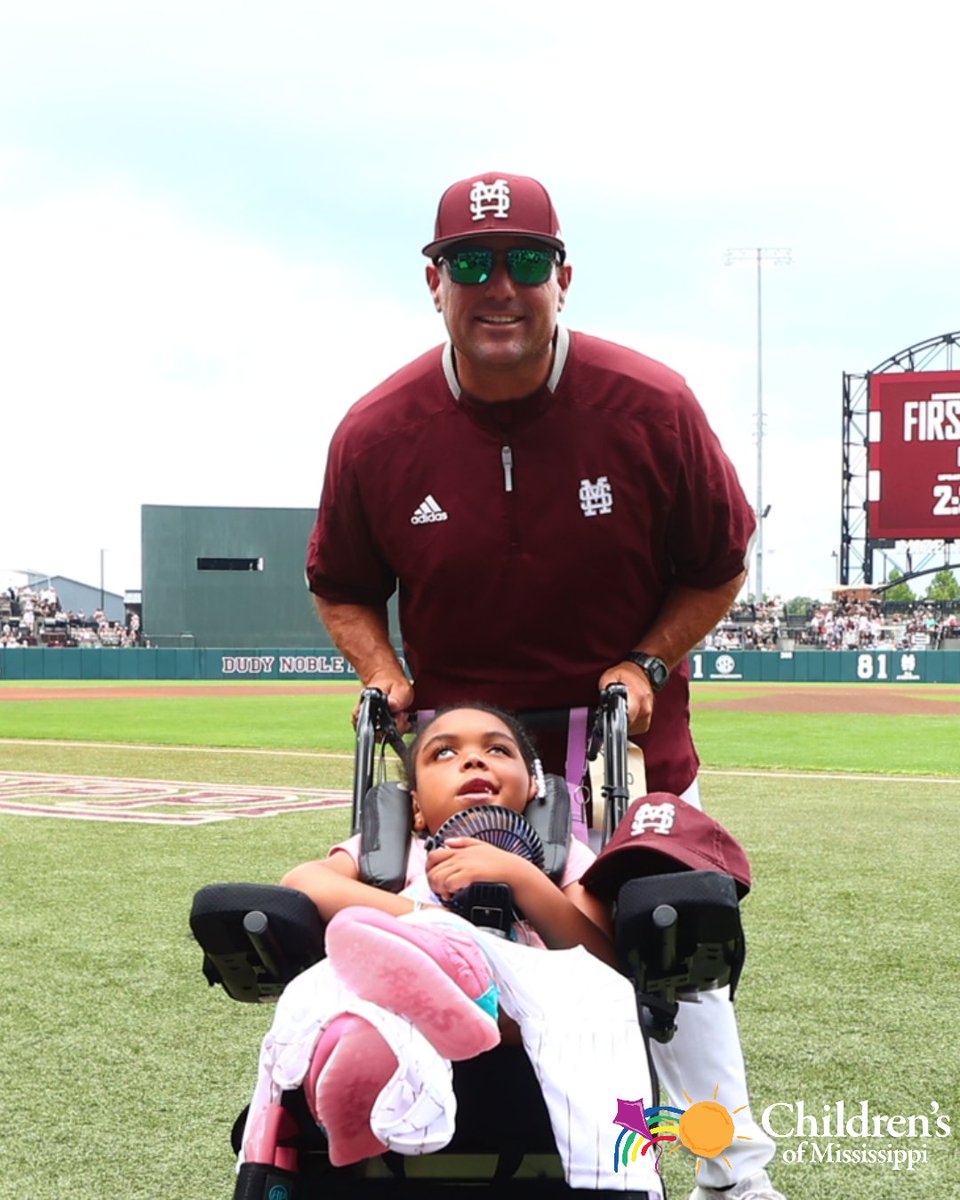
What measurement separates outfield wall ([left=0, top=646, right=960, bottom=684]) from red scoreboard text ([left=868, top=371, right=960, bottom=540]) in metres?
11.6

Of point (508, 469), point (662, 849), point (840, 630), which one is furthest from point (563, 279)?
point (840, 630)

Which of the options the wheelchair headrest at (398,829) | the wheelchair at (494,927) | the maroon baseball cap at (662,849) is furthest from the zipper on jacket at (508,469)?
the wheelchair at (494,927)

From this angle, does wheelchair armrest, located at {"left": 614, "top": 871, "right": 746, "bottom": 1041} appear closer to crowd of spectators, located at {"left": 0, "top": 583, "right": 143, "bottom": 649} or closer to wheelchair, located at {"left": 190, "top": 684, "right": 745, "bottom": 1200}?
wheelchair, located at {"left": 190, "top": 684, "right": 745, "bottom": 1200}

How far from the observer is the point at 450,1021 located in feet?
6.29

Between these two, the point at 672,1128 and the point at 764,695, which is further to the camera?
the point at 764,695

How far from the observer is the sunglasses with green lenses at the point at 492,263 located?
9.50ft

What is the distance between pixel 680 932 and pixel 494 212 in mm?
1509

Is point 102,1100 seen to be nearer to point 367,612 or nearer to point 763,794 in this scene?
point 367,612

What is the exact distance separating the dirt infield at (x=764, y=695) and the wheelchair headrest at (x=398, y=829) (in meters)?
21.4

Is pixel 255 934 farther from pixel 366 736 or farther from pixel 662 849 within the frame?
pixel 366 736

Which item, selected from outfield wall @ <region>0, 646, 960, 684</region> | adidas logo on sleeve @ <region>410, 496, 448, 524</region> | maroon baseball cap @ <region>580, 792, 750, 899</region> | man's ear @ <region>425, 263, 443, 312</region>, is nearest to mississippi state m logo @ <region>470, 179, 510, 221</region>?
man's ear @ <region>425, 263, 443, 312</region>

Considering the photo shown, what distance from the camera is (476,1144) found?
2180mm

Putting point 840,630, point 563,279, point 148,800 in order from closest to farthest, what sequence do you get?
point 563,279 → point 148,800 → point 840,630

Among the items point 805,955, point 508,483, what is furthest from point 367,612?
point 805,955
